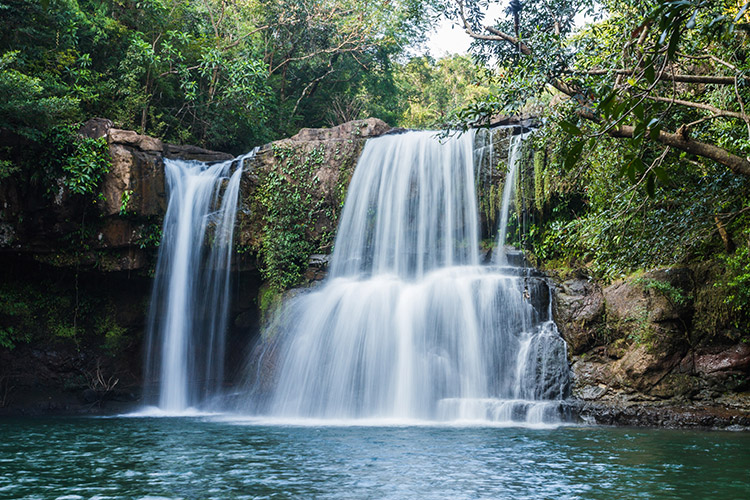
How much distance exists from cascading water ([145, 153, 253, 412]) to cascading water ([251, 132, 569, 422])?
179 cm

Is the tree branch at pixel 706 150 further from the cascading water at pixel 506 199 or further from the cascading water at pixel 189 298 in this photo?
the cascading water at pixel 189 298

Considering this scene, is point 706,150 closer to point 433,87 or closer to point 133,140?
point 133,140

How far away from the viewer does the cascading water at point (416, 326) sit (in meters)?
10.7

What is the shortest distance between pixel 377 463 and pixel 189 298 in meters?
9.08

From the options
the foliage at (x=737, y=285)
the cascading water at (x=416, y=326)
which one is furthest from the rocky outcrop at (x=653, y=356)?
the cascading water at (x=416, y=326)

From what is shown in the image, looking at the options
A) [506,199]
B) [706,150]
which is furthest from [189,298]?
[706,150]

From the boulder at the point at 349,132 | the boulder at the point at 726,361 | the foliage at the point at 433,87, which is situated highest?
the foliage at the point at 433,87

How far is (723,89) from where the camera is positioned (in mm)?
8359

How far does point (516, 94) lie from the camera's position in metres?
7.30

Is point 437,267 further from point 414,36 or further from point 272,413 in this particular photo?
point 414,36

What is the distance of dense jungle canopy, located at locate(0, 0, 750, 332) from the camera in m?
5.75

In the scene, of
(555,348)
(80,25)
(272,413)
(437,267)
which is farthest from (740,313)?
(80,25)

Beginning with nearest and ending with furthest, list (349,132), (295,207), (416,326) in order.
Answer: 1. (416,326)
2. (295,207)
3. (349,132)

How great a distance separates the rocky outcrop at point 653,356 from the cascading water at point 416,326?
1.63ft
